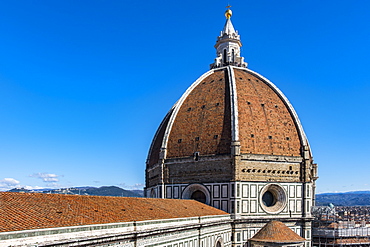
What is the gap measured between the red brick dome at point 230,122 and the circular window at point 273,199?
317 centimetres

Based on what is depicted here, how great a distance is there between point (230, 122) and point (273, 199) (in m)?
8.19

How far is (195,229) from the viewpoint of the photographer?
26.6m

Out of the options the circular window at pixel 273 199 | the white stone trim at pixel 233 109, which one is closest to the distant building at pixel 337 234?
the circular window at pixel 273 199

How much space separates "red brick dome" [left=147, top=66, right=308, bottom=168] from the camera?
37.8m

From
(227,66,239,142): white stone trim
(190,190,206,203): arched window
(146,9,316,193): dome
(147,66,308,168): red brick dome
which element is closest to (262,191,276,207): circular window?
(146,9,316,193): dome

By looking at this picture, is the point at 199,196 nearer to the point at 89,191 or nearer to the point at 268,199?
the point at 268,199

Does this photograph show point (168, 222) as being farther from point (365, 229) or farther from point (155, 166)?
point (365, 229)

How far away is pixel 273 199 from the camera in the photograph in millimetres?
38438

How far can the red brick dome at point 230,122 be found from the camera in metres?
37.8

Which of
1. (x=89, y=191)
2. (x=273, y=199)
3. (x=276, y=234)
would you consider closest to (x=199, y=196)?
(x=273, y=199)

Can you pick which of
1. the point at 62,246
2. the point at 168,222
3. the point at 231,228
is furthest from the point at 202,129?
Answer: the point at 62,246

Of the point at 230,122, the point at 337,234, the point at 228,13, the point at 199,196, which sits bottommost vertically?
the point at 337,234

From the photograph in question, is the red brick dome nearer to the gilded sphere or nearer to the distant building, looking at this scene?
the gilded sphere

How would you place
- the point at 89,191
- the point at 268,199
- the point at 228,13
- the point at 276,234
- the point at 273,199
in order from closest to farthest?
the point at 276,234, the point at 268,199, the point at 273,199, the point at 228,13, the point at 89,191
